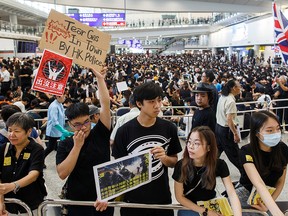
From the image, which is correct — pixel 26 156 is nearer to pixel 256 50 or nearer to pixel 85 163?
pixel 85 163

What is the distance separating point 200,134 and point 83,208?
4.11 ft

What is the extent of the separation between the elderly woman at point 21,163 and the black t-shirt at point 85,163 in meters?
0.25

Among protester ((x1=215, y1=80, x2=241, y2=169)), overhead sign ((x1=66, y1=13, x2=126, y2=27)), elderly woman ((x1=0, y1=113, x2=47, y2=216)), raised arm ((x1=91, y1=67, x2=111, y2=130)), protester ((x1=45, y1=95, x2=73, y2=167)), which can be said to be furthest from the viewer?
overhead sign ((x1=66, y1=13, x2=126, y2=27))

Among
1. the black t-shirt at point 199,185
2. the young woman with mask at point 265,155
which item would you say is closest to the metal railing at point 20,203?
the black t-shirt at point 199,185

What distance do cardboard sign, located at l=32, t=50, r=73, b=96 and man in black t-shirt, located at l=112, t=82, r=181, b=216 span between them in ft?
4.54

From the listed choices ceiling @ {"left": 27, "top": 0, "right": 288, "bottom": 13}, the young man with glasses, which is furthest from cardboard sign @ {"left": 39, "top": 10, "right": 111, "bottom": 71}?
ceiling @ {"left": 27, "top": 0, "right": 288, "bottom": 13}

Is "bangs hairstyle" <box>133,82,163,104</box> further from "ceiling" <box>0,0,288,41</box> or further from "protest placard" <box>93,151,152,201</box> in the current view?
"ceiling" <box>0,0,288,41</box>

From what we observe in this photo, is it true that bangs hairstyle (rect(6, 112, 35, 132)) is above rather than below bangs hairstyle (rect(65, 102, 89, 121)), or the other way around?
below

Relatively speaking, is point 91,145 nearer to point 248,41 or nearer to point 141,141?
point 141,141

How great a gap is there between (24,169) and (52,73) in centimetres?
144

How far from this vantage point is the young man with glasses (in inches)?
104

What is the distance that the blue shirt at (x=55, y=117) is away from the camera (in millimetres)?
6031

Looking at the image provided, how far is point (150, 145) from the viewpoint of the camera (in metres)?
2.68

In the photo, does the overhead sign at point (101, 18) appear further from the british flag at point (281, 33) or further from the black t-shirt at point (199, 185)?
the black t-shirt at point (199, 185)
